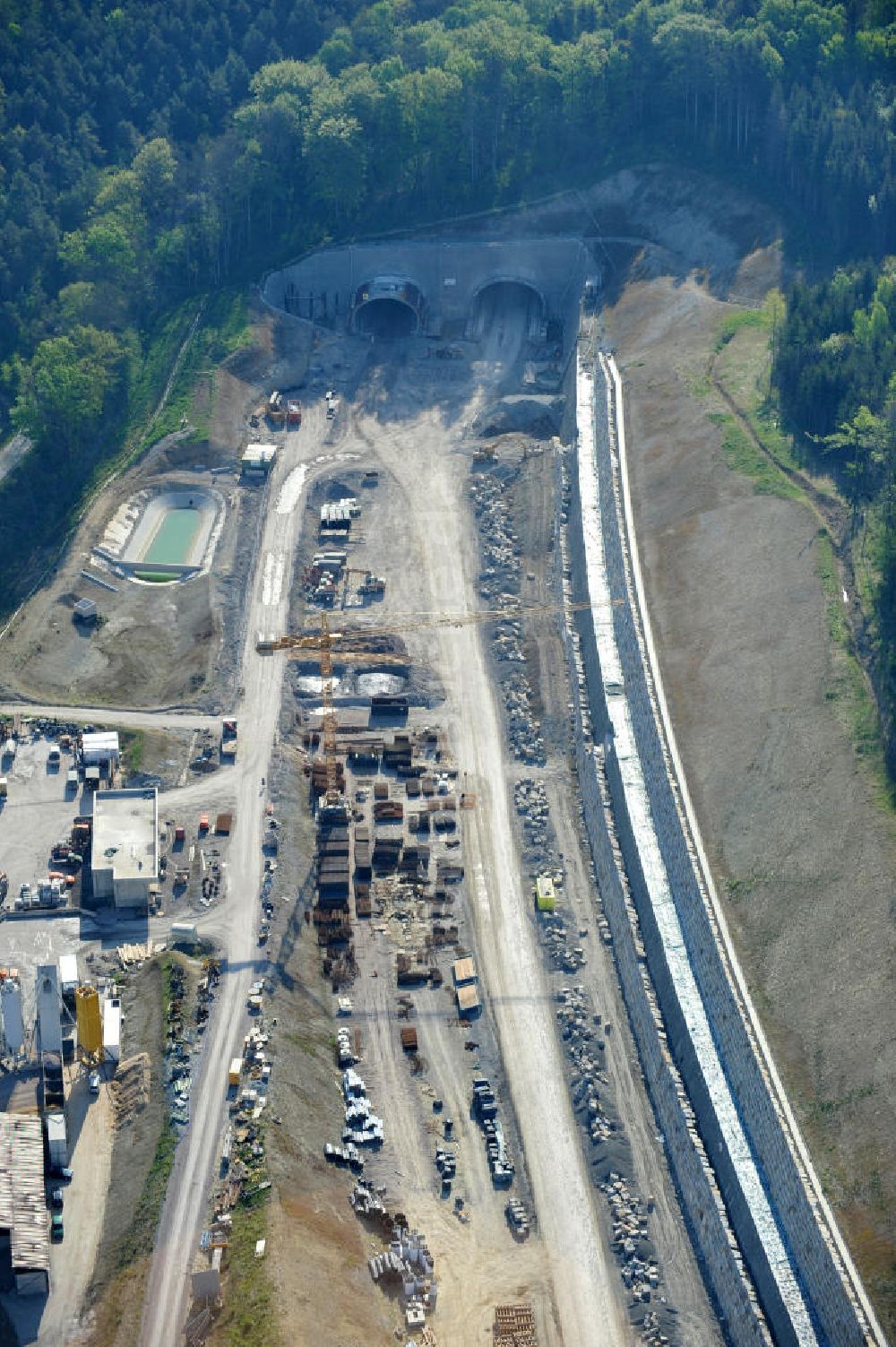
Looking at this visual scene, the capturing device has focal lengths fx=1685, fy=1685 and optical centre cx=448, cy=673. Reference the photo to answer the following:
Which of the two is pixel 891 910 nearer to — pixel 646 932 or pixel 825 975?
pixel 825 975

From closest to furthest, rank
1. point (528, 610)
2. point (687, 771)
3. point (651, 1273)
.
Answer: point (651, 1273) → point (687, 771) → point (528, 610)

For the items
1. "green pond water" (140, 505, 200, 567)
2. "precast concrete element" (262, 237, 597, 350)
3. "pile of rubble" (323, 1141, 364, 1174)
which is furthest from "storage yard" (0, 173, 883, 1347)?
"precast concrete element" (262, 237, 597, 350)

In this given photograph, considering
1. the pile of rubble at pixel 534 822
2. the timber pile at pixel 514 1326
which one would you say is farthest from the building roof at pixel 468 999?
the timber pile at pixel 514 1326

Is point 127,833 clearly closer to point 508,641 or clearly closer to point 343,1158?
point 343,1158

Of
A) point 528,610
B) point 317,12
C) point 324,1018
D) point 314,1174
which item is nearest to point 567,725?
point 528,610

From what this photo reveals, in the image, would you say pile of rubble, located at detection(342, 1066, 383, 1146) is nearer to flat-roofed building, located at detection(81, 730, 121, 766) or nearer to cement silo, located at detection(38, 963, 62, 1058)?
cement silo, located at detection(38, 963, 62, 1058)

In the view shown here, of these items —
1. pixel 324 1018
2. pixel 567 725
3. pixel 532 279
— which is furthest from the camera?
pixel 532 279
